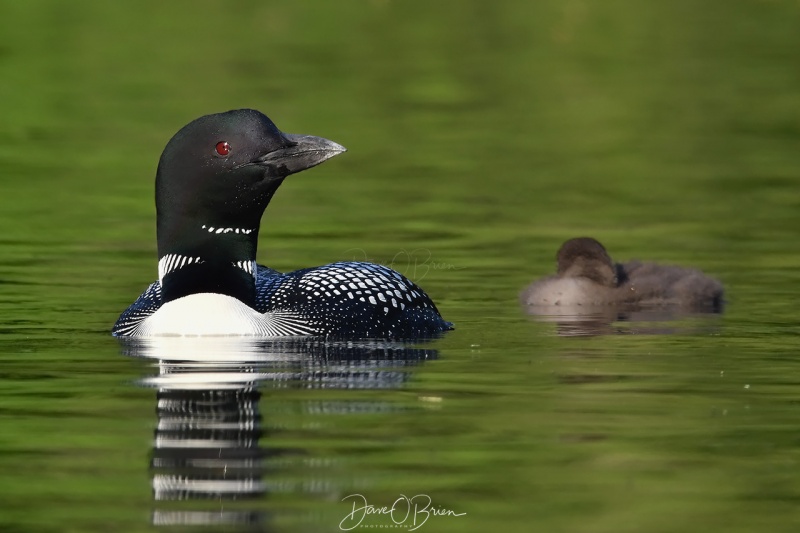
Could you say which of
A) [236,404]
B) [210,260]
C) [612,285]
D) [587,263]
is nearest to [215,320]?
[210,260]

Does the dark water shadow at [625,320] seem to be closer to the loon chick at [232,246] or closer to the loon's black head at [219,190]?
the loon chick at [232,246]

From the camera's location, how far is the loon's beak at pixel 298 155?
8.30 meters

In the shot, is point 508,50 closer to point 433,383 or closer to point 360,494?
point 433,383

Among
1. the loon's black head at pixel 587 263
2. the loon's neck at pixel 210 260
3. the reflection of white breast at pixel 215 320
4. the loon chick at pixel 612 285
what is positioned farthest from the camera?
the loon's black head at pixel 587 263

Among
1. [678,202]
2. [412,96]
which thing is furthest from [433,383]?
[412,96]

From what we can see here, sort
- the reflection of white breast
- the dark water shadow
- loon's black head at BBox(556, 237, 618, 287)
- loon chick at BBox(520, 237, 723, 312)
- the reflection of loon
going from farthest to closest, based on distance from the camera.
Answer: loon's black head at BBox(556, 237, 618, 287)
loon chick at BBox(520, 237, 723, 312)
the dark water shadow
the reflection of white breast
the reflection of loon

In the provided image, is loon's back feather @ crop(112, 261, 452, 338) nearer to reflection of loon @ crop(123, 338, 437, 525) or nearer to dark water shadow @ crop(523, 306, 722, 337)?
A: reflection of loon @ crop(123, 338, 437, 525)

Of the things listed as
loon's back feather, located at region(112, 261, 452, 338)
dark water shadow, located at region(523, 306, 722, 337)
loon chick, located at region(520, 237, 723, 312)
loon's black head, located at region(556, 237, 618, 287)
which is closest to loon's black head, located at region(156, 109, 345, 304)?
loon's back feather, located at region(112, 261, 452, 338)

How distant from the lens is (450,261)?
11281 millimetres

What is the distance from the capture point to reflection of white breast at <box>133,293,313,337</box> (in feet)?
27.0

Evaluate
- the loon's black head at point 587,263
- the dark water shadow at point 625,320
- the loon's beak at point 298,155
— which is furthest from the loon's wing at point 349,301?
the loon's black head at point 587,263

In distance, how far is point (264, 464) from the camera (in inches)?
237

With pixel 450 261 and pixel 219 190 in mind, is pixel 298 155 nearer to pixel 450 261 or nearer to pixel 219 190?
pixel 219 190

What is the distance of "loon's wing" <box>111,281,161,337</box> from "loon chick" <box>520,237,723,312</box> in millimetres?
2274
